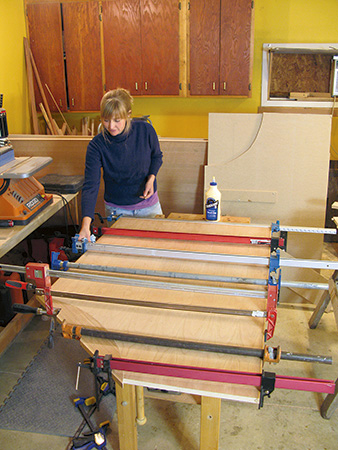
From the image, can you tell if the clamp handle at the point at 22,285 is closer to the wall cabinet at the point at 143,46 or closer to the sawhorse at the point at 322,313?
the sawhorse at the point at 322,313

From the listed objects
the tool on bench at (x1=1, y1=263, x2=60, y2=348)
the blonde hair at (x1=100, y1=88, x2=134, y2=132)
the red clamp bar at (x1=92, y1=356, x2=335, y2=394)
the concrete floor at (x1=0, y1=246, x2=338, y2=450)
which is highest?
the blonde hair at (x1=100, y1=88, x2=134, y2=132)

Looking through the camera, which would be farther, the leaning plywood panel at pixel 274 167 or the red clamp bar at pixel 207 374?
the leaning plywood panel at pixel 274 167

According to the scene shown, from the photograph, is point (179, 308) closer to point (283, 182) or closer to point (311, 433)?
point (311, 433)

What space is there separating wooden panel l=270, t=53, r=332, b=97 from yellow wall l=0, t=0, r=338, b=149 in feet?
0.50

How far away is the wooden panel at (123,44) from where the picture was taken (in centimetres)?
419

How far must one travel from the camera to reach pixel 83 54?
14.2 ft

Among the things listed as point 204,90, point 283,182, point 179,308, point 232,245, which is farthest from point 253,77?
point 179,308

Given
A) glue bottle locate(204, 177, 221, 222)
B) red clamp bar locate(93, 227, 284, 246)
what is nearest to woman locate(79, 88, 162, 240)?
red clamp bar locate(93, 227, 284, 246)

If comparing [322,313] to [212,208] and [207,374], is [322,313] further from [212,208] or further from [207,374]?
[207,374]

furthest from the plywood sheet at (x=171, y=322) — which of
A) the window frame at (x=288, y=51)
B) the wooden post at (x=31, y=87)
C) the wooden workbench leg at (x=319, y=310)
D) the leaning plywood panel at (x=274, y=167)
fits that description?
the window frame at (x=288, y=51)

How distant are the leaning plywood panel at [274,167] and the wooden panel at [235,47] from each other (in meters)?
1.27

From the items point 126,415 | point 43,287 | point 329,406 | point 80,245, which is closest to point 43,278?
point 43,287

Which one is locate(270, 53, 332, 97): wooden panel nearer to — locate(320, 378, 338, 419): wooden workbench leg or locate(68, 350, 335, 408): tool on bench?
locate(320, 378, 338, 419): wooden workbench leg

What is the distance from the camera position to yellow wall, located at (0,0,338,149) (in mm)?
4160
